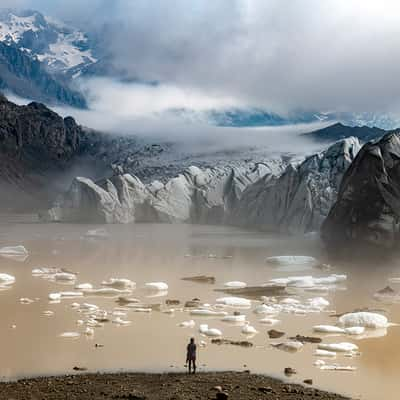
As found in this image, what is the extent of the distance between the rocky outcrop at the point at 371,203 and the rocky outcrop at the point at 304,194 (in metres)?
11.5

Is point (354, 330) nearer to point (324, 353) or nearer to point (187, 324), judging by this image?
point (324, 353)

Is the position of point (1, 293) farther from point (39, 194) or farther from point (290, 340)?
point (39, 194)

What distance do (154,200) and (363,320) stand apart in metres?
60.7

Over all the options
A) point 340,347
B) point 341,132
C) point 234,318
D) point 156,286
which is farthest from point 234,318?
point 341,132

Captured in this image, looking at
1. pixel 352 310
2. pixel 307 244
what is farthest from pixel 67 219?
pixel 352 310

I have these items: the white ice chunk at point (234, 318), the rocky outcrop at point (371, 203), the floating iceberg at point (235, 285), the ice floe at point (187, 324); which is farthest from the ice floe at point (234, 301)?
the rocky outcrop at point (371, 203)

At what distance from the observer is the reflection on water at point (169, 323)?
1530 centimetres

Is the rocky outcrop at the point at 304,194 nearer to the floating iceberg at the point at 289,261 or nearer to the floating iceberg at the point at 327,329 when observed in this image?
the floating iceberg at the point at 289,261

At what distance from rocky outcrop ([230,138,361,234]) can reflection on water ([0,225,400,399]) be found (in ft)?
52.8

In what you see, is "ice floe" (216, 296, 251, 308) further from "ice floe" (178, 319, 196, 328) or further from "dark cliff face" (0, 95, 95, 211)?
"dark cliff face" (0, 95, 95, 211)

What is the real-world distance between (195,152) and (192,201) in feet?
135

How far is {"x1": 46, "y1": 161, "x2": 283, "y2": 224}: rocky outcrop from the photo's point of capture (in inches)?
3063

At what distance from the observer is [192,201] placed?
82062 mm

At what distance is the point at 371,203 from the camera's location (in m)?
41.0
